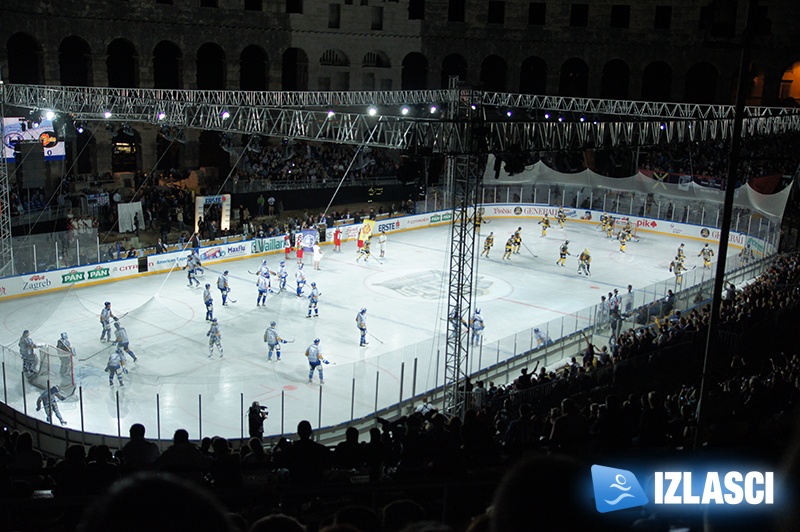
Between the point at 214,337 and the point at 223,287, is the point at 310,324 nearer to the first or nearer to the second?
the point at 223,287

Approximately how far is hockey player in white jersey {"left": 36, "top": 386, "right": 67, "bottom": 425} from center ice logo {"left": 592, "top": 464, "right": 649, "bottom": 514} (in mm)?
16646

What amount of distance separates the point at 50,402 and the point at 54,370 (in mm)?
1051

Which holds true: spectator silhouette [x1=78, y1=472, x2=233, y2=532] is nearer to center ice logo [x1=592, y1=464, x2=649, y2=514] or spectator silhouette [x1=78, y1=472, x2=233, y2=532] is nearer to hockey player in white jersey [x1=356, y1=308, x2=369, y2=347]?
center ice logo [x1=592, y1=464, x2=649, y2=514]

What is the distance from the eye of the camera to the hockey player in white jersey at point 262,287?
31125mm

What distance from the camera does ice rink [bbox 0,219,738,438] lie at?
19531 mm

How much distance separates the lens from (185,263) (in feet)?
121

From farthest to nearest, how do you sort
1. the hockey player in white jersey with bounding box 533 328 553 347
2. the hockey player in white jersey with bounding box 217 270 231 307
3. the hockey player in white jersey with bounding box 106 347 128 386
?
the hockey player in white jersey with bounding box 217 270 231 307, the hockey player in white jersey with bounding box 533 328 553 347, the hockey player in white jersey with bounding box 106 347 128 386

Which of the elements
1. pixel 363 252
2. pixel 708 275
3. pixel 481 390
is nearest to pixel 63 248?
pixel 363 252

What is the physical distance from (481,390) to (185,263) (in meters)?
21.1

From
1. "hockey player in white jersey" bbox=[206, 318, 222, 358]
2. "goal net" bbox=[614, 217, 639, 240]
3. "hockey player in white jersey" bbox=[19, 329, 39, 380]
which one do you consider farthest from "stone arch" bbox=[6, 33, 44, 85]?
"goal net" bbox=[614, 217, 639, 240]

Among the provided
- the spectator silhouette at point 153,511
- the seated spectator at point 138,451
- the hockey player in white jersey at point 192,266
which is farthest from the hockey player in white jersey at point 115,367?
the spectator silhouette at point 153,511

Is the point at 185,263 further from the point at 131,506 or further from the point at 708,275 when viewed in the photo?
the point at 131,506

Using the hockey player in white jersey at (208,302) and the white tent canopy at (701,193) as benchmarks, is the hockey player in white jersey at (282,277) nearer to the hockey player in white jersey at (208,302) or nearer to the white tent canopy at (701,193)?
the hockey player in white jersey at (208,302)

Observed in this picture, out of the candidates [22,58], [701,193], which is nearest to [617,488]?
[701,193]
